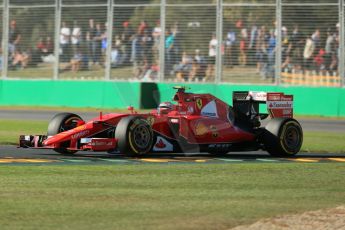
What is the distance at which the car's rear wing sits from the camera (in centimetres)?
1781

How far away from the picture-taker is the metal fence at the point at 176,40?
31594 mm

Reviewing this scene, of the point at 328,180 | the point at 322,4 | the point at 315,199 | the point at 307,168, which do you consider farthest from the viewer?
the point at 322,4

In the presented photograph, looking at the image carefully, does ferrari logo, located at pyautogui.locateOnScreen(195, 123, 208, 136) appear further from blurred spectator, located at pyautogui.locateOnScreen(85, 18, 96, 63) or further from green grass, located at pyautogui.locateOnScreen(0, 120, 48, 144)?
blurred spectator, located at pyautogui.locateOnScreen(85, 18, 96, 63)

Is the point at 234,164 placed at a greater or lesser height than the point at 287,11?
lesser

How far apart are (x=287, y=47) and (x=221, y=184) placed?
65.6 ft

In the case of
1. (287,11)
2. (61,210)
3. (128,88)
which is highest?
(287,11)

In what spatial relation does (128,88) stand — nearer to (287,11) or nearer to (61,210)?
(287,11)

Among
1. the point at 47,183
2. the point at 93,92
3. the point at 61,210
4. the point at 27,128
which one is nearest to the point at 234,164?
the point at 47,183

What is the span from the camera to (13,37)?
118 ft

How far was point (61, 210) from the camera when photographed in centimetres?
967

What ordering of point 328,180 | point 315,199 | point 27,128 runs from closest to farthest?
point 315,199 < point 328,180 < point 27,128

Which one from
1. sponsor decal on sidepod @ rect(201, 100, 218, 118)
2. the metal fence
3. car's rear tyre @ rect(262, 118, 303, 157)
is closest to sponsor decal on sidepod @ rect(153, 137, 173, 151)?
sponsor decal on sidepod @ rect(201, 100, 218, 118)

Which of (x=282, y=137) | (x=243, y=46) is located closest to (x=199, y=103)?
(x=282, y=137)

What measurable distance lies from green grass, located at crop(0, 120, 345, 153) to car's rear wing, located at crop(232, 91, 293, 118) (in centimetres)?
140
